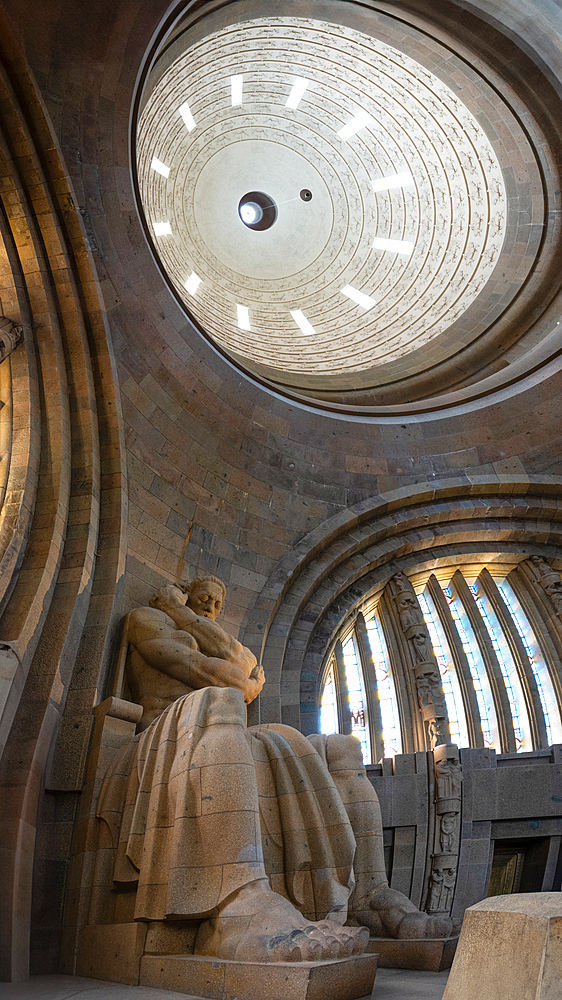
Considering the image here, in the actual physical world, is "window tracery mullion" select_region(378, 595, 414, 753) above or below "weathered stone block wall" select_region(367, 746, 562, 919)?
above

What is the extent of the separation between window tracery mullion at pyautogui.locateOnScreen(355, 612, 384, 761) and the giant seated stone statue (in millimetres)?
3328

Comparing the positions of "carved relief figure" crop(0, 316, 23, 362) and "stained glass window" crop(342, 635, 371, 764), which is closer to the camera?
"carved relief figure" crop(0, 316, 23, 362)

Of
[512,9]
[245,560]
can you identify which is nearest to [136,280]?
[245,560]

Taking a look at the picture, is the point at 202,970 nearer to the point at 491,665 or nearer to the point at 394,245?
the point at 491,665

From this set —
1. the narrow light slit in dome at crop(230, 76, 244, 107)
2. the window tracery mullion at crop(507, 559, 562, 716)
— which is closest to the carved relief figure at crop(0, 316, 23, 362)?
the window tracery mullion at crop(507, 559, 562, 716)

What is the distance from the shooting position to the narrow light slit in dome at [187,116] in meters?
12.6

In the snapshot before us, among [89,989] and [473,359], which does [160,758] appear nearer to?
[89,989]

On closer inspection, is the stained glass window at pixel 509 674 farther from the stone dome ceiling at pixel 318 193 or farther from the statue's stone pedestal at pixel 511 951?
the statue's stone pedestal at pixel 511 951

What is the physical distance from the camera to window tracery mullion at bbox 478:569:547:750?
316 inches

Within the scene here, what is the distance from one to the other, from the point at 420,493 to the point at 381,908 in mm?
5220

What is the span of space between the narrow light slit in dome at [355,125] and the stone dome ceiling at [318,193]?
0.04 metres

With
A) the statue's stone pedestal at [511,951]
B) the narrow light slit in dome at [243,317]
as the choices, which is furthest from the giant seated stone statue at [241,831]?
the narrow light slit in dome at [243,317]

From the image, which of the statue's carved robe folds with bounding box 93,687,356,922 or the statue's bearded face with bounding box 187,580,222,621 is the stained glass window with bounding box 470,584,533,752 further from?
the statue's carved robe folds with bounding box 93,687,356,922

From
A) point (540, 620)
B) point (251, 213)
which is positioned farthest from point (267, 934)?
point (251, 213)
